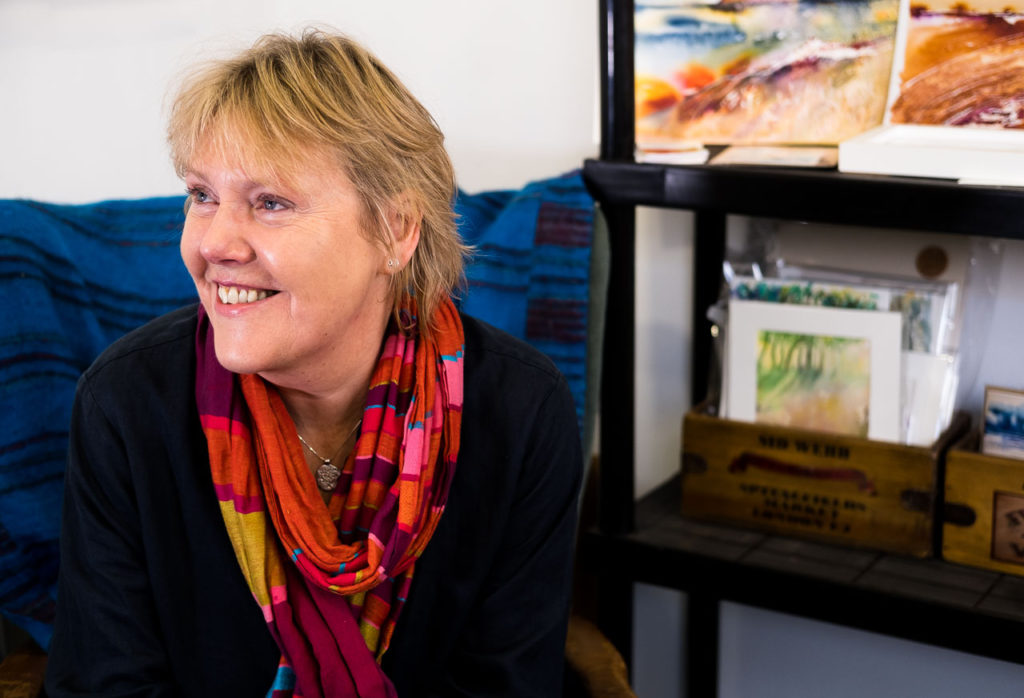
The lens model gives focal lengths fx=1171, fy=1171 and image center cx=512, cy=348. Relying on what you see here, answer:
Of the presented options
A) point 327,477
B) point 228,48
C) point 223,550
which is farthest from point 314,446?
point 228,48

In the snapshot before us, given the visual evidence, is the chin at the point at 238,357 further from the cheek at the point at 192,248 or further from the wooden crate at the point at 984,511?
the wooden crate at the point at 984,511

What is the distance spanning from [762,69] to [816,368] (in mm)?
418

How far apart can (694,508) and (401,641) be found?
0.56 metres

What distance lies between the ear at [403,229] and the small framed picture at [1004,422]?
2.59 feet

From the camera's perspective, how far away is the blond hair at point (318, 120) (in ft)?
3.94

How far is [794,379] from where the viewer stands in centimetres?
166

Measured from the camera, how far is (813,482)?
5.39 ft

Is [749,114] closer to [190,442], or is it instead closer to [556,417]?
[556,417]

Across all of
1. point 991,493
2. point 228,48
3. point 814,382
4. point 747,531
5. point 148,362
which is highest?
point 228,48

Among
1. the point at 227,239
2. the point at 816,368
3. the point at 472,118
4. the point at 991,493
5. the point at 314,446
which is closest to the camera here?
the point at 227,239

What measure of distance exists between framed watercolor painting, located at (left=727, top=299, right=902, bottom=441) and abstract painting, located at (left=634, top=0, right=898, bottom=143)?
0.81 ft

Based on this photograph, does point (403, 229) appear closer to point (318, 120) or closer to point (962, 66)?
point (318, 120)

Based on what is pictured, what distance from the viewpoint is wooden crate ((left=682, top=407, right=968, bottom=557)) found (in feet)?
5.19

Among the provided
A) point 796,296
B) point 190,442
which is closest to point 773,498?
point 796,296
